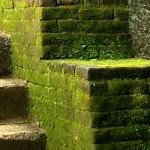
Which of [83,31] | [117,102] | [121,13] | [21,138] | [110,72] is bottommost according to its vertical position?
[21,138]

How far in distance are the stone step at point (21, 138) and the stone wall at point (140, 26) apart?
39.5 inches

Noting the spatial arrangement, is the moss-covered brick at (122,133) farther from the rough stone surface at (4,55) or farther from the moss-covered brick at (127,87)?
the rough stone surface at (4,55)

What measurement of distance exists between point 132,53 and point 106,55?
24cm

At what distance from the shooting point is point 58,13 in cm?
388

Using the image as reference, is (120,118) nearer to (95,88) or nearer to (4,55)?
(95,88)

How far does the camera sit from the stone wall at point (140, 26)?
3.81m

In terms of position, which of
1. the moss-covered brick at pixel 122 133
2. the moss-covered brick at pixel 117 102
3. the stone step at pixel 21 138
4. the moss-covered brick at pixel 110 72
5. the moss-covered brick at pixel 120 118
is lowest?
the stone step at pixel 21 138

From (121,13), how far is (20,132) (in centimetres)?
125

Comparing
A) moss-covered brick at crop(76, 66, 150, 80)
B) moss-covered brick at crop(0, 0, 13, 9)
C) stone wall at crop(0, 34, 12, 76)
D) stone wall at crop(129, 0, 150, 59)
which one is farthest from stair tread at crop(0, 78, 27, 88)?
stone wall at crop(129, 0, 150, 59)

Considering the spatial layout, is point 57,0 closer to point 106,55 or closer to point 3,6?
point 106,55

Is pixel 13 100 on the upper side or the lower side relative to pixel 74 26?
lower

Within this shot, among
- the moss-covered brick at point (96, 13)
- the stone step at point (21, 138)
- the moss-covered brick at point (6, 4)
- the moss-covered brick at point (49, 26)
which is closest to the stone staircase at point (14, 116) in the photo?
the stone step at point (21, 138)

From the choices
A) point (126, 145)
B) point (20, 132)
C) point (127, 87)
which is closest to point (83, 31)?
point (127, 87)

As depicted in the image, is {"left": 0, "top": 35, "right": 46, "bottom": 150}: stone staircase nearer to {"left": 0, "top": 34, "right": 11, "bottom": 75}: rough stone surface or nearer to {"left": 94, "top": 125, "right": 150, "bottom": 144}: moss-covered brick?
{"left": 0, "top": 34, "right": 11, "bottom": 75}: rough stone surface
